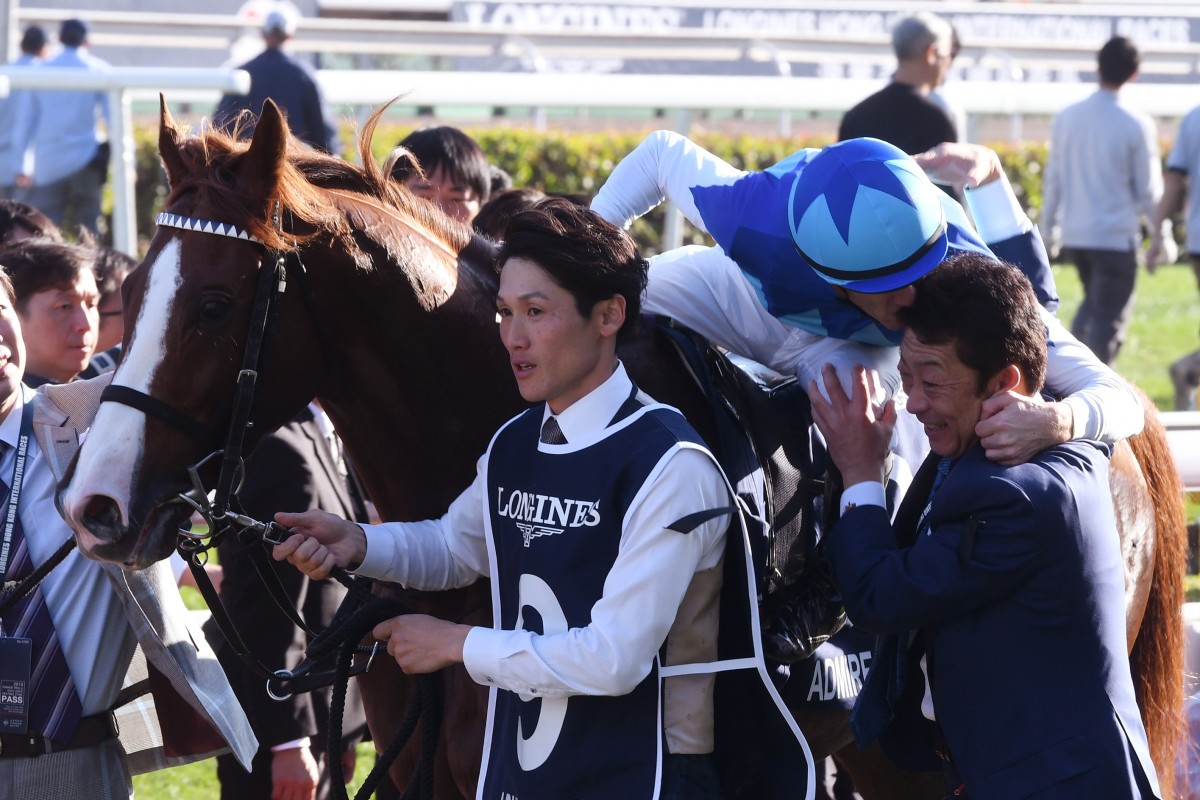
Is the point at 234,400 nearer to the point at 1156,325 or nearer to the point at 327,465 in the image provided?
the point at 327,465

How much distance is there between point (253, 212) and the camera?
2426 millimetres

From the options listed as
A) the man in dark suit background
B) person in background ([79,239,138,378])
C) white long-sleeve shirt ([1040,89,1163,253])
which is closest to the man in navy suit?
the man in dark suit background

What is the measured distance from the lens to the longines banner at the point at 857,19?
18.9 m

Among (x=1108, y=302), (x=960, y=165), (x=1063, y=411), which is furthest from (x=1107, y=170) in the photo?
(x=1063, y=411)

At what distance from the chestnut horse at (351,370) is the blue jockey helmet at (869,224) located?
1.55ft

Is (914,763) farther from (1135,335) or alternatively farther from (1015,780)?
(1135,335)

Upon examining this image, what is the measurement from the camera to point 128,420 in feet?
7.61

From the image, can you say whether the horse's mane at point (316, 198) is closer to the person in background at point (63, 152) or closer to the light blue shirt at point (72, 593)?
the light blue shirt at point (72, 593)

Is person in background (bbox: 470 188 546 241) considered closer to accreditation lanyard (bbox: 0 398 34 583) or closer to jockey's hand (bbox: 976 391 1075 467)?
accreditation lanyard (bbox: 0 398 34 583)

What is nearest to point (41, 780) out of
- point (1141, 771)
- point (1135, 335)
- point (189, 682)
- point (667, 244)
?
point (189, 682)

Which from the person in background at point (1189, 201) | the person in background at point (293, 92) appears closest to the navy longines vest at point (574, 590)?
the person in background at point (293, 92)

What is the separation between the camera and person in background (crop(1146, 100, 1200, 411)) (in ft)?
26.8

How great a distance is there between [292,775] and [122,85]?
4.03 metres

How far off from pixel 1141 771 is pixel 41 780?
6.48 feet
